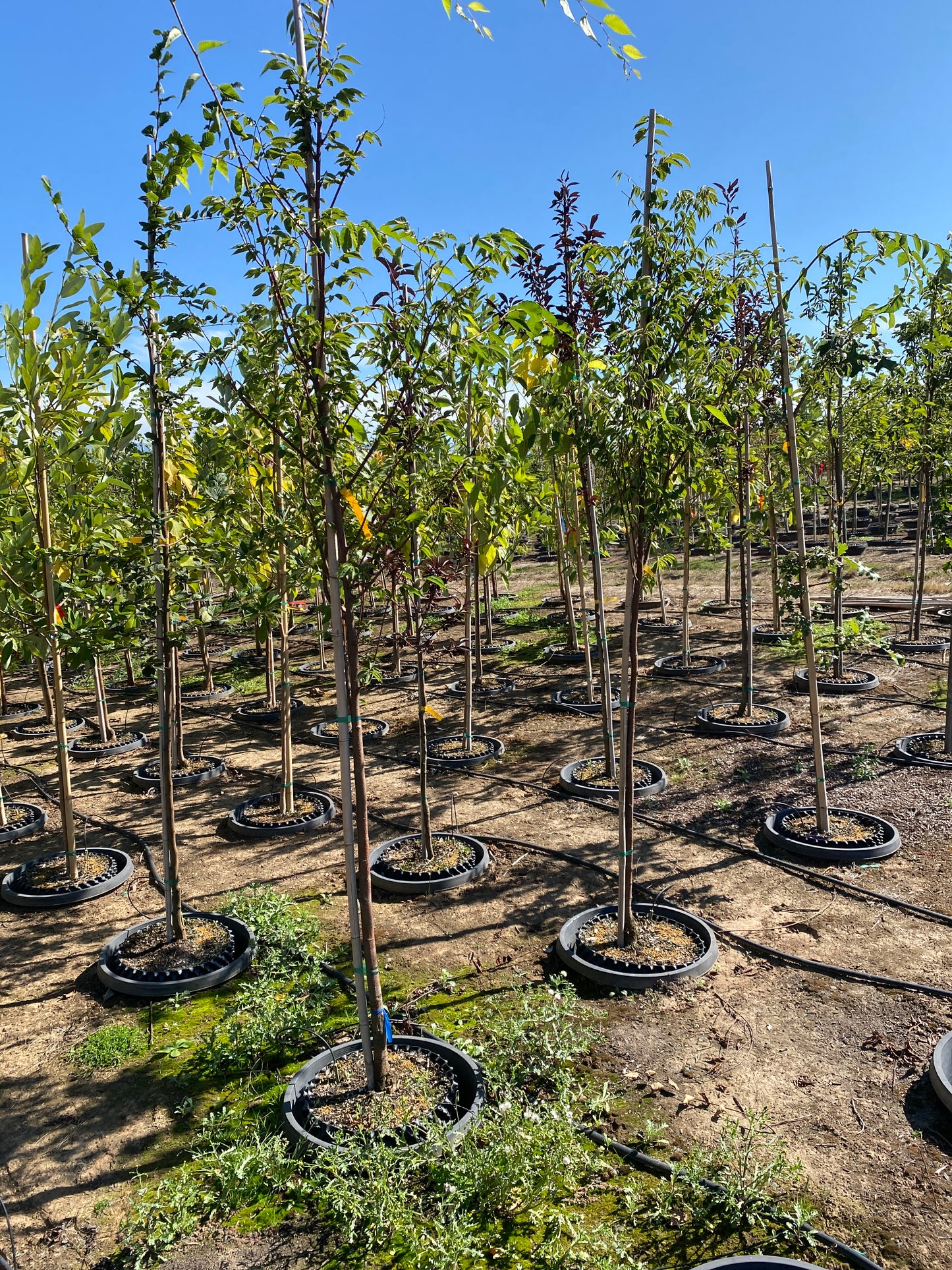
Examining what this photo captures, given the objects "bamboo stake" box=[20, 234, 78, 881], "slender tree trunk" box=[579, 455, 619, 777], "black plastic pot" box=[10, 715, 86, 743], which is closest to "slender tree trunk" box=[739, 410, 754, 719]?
"slender tree trunk" box=[579, 455, 619, 777]

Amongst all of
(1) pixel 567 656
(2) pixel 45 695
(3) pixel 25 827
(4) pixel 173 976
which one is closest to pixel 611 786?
(4) pixel 173 976

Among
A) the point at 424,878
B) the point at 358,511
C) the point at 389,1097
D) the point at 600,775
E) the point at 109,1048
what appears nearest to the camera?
the point at 358,511

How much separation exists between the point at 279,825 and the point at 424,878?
1.71 metres

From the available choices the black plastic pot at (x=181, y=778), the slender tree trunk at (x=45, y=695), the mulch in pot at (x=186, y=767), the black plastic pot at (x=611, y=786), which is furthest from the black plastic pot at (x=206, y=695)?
the black plastic pot at (x=611, y=786)

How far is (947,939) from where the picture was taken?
4461 millimetres

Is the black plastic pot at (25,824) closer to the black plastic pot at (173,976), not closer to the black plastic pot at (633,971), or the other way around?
the black plastic pot at (173,976)

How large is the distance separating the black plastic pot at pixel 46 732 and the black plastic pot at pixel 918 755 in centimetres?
928

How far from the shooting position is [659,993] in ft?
13.6

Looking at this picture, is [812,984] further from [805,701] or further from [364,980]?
[805,701]

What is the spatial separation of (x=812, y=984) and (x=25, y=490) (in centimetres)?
586

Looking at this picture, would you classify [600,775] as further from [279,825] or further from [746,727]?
[279,825]

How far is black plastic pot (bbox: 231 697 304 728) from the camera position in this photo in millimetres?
10234

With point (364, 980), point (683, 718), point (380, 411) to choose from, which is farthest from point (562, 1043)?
point (683, 718)

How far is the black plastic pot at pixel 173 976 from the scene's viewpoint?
4.39 metres
